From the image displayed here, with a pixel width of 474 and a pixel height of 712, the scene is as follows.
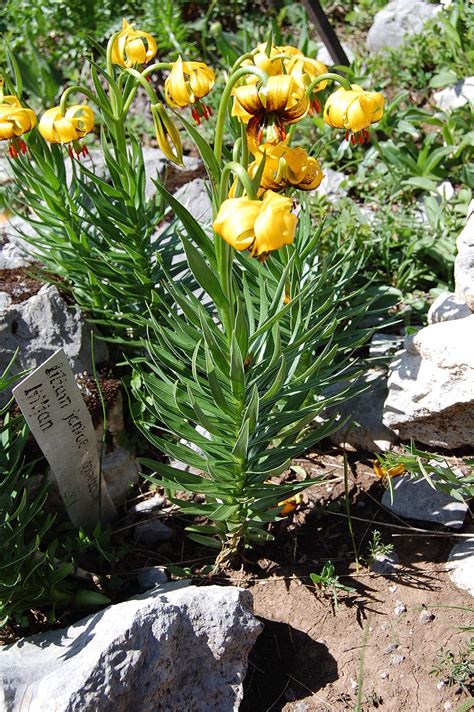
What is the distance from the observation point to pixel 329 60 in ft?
14.6

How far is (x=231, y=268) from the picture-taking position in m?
1.89

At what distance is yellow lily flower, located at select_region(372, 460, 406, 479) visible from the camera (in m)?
2.47

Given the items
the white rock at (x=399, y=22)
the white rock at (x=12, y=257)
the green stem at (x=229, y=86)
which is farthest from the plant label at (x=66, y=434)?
the white rock at (x=399, y=22)

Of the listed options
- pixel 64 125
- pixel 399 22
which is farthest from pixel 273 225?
pixel 399 22

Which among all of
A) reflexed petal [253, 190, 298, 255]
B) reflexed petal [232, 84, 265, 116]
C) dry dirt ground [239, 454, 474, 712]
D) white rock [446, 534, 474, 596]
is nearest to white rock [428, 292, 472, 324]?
dry dirt ground [239, 454, 474, 712]

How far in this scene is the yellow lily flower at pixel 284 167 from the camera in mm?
1880

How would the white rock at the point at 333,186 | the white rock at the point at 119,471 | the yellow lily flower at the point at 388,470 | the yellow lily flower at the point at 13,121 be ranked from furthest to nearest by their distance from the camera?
the white rock at the point at 333,186 < the white rock at the point at 119,471 < the yellow lily flower at the point at 388,470 < the yellow lily flower at the point at 13,121

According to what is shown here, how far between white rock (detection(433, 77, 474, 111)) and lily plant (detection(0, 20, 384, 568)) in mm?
1587

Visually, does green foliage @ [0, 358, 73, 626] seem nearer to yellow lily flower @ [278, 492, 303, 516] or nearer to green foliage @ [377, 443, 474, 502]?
yellow lily flower @ [278, 492, 303, 516]

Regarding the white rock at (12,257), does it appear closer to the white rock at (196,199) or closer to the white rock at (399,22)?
the white rock at (196,199)

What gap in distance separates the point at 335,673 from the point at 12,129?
172cm

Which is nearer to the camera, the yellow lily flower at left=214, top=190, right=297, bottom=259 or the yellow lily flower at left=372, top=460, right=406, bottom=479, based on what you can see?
the yellow lily flower at left=214, top=190, right=297, bottom=259

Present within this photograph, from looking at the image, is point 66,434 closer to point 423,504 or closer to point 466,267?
point 423,504

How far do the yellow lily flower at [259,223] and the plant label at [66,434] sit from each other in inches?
33.1
